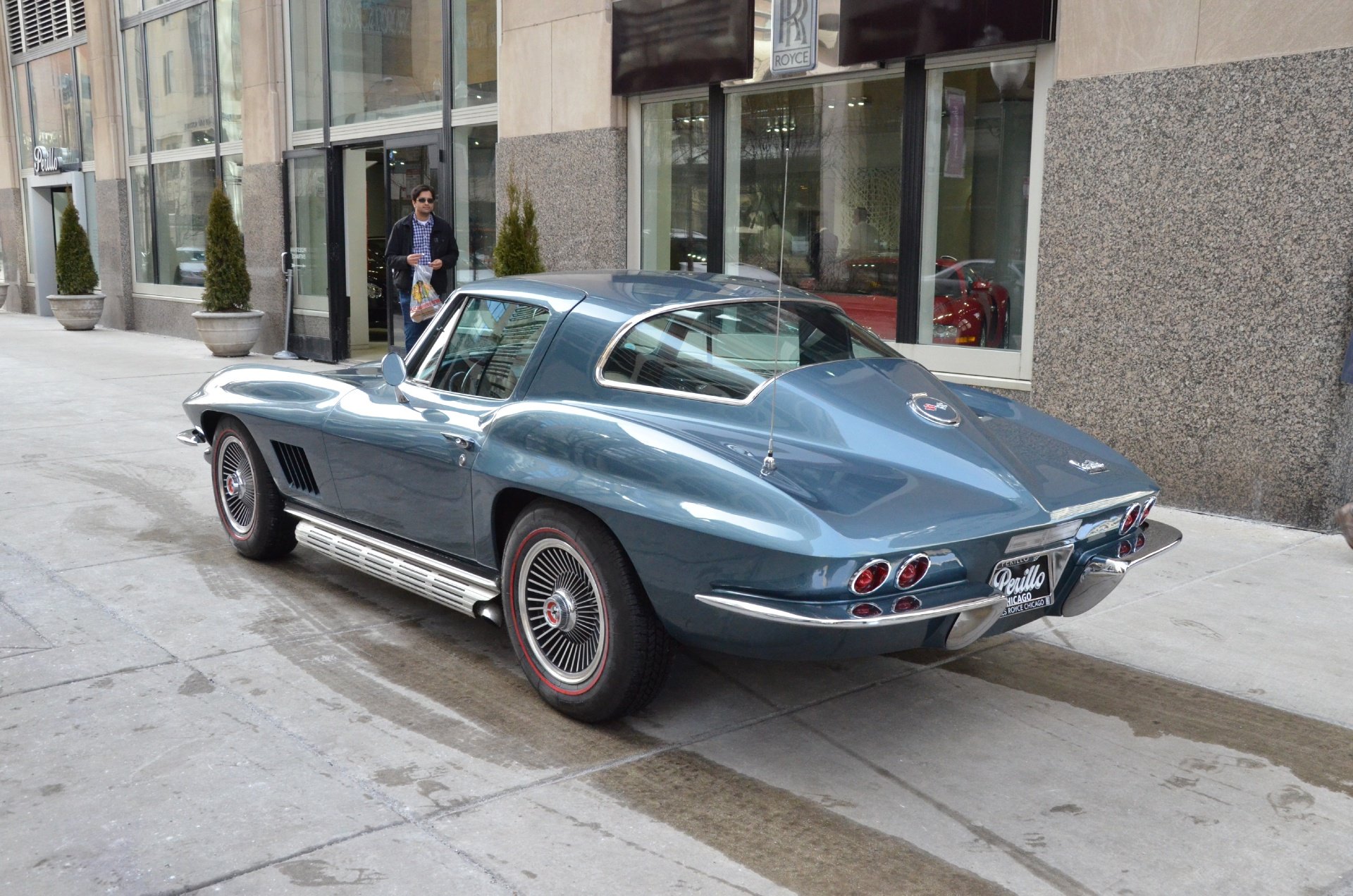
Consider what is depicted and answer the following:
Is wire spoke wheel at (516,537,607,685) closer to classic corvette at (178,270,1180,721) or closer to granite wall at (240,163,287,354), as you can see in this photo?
classic corvette at (178,270,1180,721)

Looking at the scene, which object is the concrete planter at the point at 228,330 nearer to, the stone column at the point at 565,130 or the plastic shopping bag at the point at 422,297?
the stone column at the point at 565,130

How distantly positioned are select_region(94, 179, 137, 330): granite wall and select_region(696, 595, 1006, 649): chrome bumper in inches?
760

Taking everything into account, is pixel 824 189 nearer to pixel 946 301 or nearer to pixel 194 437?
pixel 946 301

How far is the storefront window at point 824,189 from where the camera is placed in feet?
29.2

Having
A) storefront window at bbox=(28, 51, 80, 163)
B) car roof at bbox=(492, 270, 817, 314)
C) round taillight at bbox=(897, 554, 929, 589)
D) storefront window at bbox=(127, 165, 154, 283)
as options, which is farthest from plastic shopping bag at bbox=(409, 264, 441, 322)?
storefront window at bbox=(28, 51, 80, 163)

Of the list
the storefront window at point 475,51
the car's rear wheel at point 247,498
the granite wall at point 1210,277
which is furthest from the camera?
the storefront window at point 475,51

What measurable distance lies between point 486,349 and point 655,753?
172 cm

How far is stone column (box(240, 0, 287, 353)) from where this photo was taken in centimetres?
1539

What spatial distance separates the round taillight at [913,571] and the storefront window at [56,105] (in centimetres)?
2313

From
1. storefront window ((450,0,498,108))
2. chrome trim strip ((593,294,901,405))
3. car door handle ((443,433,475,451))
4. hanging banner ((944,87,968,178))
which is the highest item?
storefront window ((450,0,498,108))

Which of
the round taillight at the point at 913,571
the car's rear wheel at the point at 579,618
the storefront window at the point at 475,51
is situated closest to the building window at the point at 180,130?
the storefront window at the point at 475,51

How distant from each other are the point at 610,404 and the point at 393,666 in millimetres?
1388

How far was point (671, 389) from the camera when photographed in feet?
13.2

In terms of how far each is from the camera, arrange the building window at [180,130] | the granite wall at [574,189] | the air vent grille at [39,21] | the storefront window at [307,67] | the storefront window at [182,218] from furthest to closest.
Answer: the air vent grille at [39,21], the storefront window at [182,218], the building window at [180,130], the storefront window at [307,67], the granite wall at [574,189]
